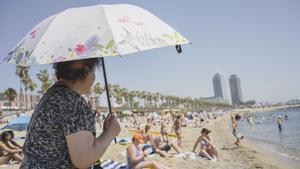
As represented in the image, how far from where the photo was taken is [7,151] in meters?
8.84

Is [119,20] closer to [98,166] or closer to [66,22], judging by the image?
[66,22]

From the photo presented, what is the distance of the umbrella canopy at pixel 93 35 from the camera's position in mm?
1854

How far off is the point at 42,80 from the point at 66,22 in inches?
2384

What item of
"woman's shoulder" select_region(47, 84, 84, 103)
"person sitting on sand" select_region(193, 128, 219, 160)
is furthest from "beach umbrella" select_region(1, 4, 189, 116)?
"person sitting on sand" select_region(193, 128, 219, 160)

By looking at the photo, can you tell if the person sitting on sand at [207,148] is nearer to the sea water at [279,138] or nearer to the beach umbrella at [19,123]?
the sea water at [279,138]

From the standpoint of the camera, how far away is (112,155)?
10422 millimetres

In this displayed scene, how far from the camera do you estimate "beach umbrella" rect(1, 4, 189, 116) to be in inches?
72.9

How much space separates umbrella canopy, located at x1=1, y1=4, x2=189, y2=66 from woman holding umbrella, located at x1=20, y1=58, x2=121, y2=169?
0.82ft

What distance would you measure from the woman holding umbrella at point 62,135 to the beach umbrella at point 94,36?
0.25 m

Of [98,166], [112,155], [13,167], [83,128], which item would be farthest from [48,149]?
[112,155]

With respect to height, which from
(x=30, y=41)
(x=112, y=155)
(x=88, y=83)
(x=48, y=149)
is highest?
(x=30, y=41)

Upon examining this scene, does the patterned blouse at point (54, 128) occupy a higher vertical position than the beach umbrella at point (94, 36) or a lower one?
lower

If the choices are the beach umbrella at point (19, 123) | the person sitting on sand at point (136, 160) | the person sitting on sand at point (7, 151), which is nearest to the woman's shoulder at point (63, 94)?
the person sitting on sand at point (136, 160)

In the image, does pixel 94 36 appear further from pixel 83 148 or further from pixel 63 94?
pixel 83 148
